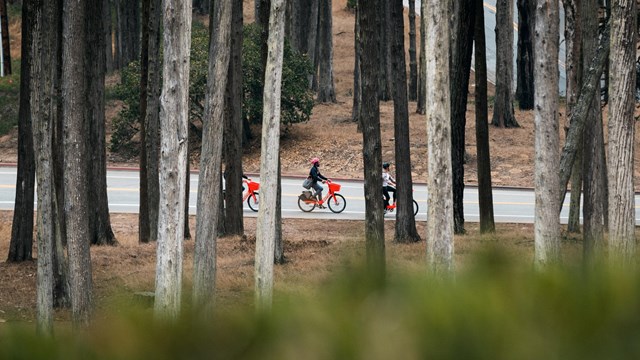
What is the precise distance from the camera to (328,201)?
2528 cm

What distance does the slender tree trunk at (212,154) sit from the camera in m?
12.5

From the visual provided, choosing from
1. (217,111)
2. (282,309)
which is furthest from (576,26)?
(282,309)

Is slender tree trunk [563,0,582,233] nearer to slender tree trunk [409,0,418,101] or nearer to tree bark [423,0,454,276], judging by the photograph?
tree bark [423,0,454,276]

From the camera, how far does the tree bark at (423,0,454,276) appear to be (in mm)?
11672

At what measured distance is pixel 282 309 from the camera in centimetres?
347

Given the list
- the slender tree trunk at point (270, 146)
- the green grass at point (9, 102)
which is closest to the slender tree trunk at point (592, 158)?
the slender tree trunk at point (270, 146)

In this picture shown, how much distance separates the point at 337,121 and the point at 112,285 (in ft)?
81.0

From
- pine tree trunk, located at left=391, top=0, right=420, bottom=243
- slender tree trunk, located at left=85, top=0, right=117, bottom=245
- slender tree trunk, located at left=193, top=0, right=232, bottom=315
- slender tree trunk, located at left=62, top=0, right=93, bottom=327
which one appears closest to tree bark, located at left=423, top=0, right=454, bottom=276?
slender tree trunk, located at left=193, top=0, right=232, bottom=315

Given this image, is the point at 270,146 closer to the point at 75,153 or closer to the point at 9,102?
the point at 75,153

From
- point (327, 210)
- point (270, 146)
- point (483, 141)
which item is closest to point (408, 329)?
point (270, 146)

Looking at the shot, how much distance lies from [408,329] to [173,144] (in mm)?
8833

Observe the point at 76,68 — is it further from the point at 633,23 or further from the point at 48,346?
the point at 48,346

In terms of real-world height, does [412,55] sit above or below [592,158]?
above

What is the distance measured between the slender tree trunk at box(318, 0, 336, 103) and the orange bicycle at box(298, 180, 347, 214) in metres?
16.4
